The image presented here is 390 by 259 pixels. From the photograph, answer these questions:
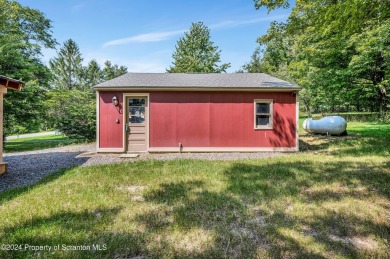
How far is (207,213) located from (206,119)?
18.7ft

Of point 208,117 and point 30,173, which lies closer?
point 30,173

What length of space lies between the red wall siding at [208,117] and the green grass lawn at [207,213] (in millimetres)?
3216

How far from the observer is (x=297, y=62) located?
19016 mm

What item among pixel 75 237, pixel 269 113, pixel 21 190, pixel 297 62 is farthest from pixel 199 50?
pixel 75 237

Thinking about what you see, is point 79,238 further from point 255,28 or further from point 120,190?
point 255,28

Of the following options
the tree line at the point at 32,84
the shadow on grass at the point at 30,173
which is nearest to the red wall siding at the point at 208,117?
the shadow on grass at the point at 30,173

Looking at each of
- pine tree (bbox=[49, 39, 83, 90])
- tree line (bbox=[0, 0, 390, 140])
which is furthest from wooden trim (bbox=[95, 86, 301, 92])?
pine tree (bbox=[49, 39, 83, 90])

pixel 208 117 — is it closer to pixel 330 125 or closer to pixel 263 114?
pixel 263 114

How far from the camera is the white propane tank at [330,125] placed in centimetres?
1141

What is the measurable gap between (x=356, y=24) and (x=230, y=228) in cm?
764

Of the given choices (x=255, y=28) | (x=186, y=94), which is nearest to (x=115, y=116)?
(x=186, y=94)

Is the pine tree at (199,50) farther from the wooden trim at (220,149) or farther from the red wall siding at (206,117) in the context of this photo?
the wooden trim at (220,149)

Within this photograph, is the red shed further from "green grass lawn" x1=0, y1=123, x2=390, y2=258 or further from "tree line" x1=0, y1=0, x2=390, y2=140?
"green grass lawn" x1=0, y1=123, x2=390, y2=258

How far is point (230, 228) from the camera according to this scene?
2.81m
